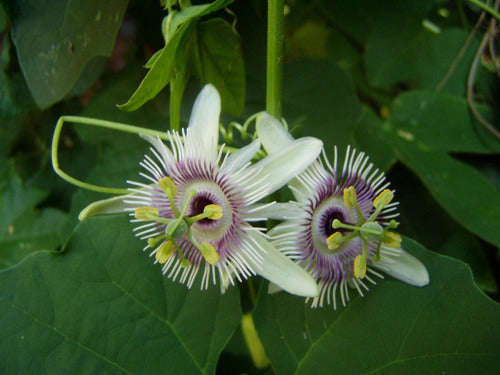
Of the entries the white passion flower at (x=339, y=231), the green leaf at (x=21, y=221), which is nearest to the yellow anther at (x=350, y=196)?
the white passion flower at (x=339, y=231)

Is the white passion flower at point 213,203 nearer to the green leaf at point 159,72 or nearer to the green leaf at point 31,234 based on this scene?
the green leaf at point 159,72

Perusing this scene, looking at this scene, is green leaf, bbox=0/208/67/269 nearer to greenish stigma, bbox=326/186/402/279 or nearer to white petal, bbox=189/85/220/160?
white petal, bbox=189/85/220/160

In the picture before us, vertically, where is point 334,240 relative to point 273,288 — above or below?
above

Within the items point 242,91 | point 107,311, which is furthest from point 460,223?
point 107,311

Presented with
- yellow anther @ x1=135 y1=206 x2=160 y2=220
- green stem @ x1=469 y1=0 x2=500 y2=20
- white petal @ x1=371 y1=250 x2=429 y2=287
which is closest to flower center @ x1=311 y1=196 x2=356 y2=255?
white petal @ x1=371 y1=250 x2=429 y2=287

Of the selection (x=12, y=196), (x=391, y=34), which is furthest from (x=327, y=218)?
(x=12, y=196)

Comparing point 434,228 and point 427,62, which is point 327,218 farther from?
point 427,62
